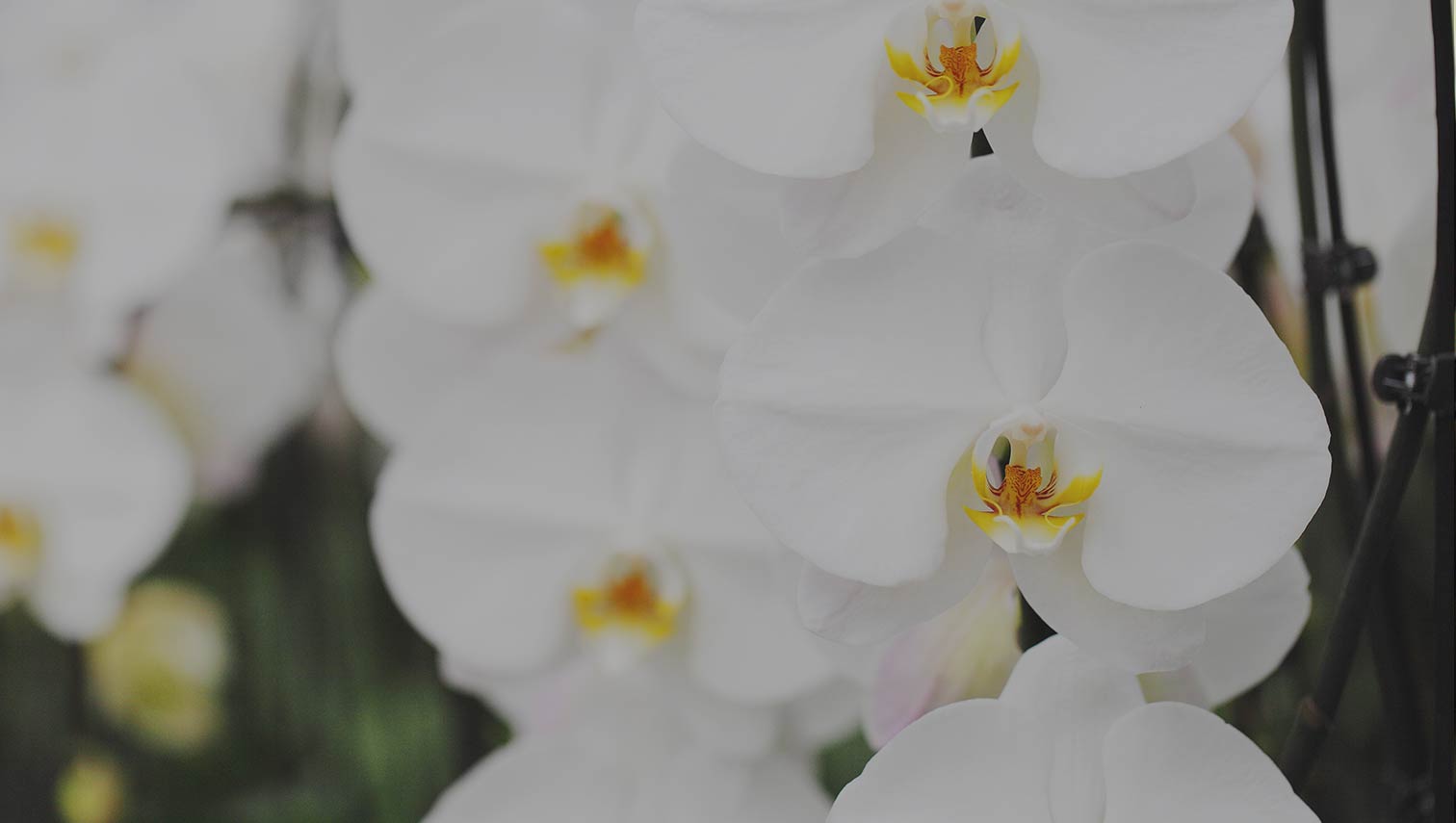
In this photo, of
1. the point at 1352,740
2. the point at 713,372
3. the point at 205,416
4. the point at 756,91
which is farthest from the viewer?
the point at 205,416

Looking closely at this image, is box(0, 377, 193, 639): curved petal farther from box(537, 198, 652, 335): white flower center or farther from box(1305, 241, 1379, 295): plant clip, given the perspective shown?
box(1305, 241, 1379, 295): plant clip

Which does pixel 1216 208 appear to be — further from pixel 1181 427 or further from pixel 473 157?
pixel 473 157

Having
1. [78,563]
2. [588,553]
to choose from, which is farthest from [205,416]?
[588,553]

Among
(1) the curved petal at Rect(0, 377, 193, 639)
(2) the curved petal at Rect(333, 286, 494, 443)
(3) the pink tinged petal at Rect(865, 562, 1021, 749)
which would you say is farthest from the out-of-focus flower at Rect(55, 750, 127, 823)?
(3) the pink tinged petal at Rect(865, 562, 1021, 749)

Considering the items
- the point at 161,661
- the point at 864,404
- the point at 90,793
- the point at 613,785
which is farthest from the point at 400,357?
the point at 161,661

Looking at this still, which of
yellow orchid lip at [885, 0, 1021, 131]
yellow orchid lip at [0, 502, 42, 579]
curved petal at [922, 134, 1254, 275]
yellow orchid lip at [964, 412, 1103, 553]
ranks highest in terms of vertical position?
yellow orchid lip at [885, 0, 1021, 131]

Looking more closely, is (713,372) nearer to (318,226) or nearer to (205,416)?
(318,226)
